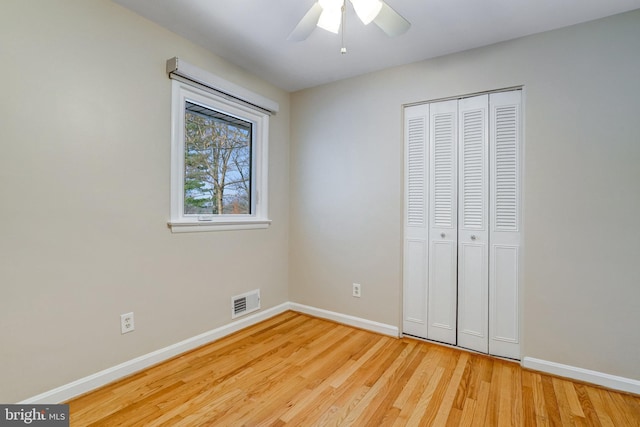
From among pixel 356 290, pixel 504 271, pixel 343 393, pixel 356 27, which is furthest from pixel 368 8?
pixel 356 290

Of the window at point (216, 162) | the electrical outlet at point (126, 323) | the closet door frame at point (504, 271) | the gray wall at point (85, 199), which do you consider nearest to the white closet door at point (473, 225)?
the closet door frame at point (504, 271)

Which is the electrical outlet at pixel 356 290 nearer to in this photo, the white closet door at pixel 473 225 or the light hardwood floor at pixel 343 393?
the light hardwood floor at pixel 343 393

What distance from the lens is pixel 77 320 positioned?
71.7 inches

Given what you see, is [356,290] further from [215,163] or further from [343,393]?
[215,163]

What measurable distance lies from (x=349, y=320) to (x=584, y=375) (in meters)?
1.77

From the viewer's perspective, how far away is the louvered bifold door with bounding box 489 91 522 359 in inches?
90.5

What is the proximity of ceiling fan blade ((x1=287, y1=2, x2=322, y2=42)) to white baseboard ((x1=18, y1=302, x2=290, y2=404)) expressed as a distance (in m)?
2.32

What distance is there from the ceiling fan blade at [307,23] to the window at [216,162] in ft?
3.43

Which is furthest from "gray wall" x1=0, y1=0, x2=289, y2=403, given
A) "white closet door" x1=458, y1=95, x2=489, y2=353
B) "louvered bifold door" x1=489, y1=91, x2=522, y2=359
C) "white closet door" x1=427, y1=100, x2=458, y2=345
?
"louvered bifold door" x1=489, y1=91, x2=522, y2=359

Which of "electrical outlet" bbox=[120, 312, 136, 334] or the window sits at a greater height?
the window

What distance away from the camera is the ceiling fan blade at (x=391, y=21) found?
1564 millimetres

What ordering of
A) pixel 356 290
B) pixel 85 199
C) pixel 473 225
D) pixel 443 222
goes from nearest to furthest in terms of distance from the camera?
pixel 85 199 → pixel 473 225 → pixel 443 222 → pixel 356 290

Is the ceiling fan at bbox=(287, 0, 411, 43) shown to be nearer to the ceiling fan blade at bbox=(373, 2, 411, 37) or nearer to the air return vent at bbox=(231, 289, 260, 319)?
the ceiling fan blade at bbox=(373, 2, 411, 37)

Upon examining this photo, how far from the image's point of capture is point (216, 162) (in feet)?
8.84
